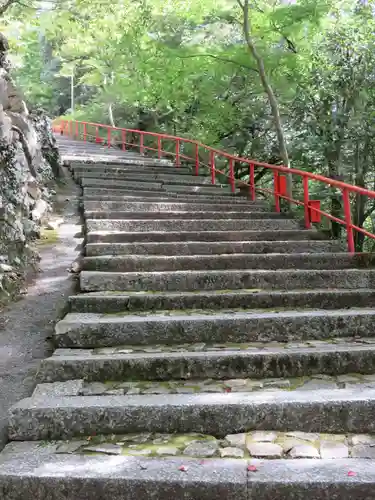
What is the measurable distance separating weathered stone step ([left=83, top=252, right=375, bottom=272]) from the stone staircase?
0.04ft

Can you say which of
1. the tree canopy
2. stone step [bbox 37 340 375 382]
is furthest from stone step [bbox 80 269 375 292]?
the tree canopy

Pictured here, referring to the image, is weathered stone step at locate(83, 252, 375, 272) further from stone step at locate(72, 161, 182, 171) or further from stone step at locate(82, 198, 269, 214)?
stone step at locate(72, 161, 182, 171)

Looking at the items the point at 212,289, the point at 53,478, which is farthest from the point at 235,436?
the point at 212,289

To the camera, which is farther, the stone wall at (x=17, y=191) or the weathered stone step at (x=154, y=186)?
the weathered stone step at (x=154, y=186)

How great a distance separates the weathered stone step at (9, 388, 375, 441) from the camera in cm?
312

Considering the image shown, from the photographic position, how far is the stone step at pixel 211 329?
4.18 meters

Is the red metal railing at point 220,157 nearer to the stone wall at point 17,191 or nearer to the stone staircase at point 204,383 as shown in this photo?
the stone staircase at point 204,383

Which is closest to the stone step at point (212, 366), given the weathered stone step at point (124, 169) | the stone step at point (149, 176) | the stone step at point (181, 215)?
the stone step at point (181, 215)

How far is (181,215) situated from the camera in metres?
7.58

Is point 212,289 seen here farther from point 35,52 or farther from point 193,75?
point 35,52

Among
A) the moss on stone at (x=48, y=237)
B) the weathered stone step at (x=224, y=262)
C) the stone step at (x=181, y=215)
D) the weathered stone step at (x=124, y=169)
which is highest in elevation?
the weathered stone step at (x=124, y=169)

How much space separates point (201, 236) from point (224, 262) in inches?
40.1

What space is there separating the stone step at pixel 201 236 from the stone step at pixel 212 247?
0.27 m

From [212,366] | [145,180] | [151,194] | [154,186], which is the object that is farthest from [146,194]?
[212,366]
